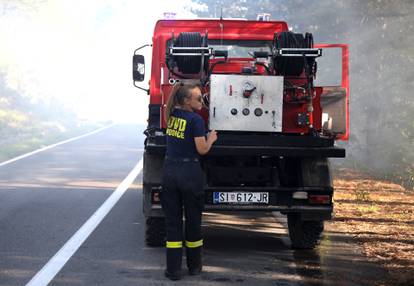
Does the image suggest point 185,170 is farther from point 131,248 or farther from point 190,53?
point 190,53

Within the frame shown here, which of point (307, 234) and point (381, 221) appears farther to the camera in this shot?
point (381, 221)

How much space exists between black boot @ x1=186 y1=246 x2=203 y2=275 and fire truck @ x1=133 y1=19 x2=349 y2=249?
0.85 metres

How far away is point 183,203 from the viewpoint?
23.8 feet

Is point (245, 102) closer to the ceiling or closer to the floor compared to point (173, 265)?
closer to the ceiling

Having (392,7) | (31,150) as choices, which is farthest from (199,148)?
(31,150)

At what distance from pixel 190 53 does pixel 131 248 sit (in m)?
2.32

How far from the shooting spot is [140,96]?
10369cm

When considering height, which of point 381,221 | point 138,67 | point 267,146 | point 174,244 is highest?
point 138,67

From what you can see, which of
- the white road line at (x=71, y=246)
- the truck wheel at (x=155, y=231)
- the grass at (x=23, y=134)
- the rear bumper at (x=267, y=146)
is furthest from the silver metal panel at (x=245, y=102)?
the grass at (x=23, y=134)

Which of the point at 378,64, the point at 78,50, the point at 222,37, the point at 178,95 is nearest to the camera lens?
the point at 178,95

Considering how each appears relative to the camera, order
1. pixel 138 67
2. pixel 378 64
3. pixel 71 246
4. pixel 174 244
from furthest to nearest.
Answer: pixel 378 64 → pixel 138 67 → pixel 71 246 → pixel 174 244

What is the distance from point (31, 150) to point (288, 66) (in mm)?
15973

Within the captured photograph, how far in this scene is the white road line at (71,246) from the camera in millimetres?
6828

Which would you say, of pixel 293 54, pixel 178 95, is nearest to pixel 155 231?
pixel 178 95
